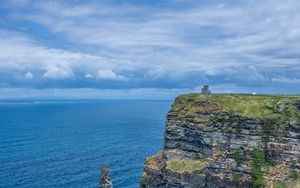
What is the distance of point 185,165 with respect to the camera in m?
74.1

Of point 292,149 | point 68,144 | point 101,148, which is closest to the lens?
point 292,149

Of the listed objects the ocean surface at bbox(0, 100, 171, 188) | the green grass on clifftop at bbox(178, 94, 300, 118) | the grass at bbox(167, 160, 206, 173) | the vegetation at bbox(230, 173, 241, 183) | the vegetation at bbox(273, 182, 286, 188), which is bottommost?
the ocean surface at bbox(0, 100, 171, 188)

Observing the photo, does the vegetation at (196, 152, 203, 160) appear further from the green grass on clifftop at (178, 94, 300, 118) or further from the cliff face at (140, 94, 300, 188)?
the green grass on clifftop at (178, 94, 300, 118)

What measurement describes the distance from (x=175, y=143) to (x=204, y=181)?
1080cm

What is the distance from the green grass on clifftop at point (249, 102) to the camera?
7419 cm

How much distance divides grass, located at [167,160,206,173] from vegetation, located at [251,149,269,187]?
968 centimetres

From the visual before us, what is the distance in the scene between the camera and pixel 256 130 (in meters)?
71.6

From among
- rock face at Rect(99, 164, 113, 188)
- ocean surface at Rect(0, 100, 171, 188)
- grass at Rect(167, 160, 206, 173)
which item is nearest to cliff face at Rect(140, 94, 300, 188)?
grass at Rect(167, 160, 206, 173)

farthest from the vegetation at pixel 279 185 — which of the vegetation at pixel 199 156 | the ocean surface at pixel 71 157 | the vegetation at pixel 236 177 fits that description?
the ocean surface at pixel 71 157

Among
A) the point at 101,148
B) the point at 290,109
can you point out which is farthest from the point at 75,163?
the point at 290,109

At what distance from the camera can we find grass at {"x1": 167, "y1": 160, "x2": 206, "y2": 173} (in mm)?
72500

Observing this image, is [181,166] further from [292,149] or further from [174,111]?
[292,149]

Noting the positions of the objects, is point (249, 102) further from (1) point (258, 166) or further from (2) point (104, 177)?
(2) point (104, 177)

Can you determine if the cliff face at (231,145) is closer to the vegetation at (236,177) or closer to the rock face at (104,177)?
the vegetation at (236,177)
